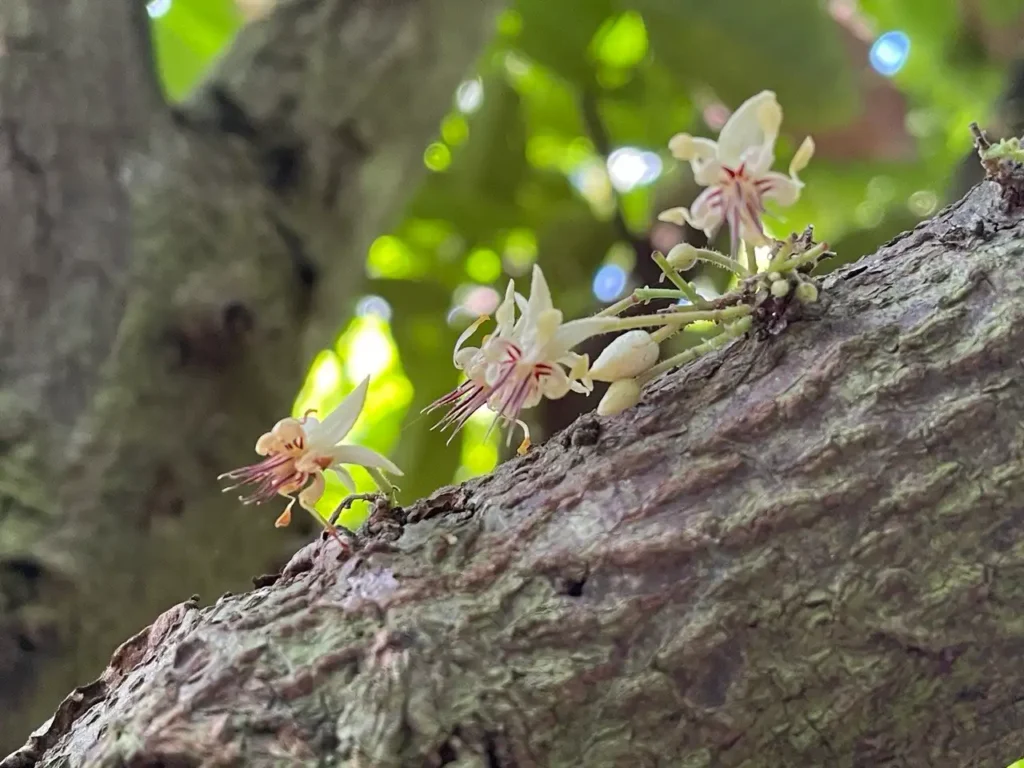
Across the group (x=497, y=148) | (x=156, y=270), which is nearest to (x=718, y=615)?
(x=156, y=270)

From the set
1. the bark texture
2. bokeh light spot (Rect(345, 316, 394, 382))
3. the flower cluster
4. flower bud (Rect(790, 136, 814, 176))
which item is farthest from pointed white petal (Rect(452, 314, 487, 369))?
bokeh light spot (Rect(345, 316, 394, 382))

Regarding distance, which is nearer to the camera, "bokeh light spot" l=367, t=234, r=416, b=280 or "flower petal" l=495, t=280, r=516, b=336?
"flower petal" l=495, t=280, r=516, b=336

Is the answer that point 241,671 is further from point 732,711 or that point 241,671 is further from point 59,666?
point 59,666

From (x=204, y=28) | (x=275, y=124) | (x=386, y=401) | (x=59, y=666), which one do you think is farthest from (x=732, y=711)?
(x=204, y=28)

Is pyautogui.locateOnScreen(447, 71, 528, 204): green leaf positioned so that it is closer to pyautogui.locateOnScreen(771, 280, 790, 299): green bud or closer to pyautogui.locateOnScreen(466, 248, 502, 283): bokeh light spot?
pyautogui.locateOnScreen(466, 248, 502, 283): bokeh light spot

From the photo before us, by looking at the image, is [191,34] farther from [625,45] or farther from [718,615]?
[718,615]

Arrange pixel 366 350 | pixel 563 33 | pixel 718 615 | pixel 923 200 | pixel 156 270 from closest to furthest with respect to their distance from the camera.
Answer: pixel 718 615 → pixel 156 270 → pixel 563 33 → pixel 923 200 → pixel 366 350
